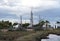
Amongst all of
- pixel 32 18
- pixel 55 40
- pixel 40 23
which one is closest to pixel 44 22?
pixel 40 23

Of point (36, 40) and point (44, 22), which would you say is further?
point (44, 22)

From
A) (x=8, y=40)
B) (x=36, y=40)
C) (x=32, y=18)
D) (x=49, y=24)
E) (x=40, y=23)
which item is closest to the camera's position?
(x=36, y=40)

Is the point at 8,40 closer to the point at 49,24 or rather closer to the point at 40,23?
the point at 40,23

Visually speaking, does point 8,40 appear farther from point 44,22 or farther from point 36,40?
point 44,22

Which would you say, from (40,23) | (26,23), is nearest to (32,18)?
(40,23)

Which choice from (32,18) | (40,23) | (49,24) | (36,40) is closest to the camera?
(36,40)

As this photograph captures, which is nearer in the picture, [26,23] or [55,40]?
[55,40]

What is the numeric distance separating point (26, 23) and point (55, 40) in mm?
73052

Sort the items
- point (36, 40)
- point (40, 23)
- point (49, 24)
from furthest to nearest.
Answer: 1. point (49, 24)
2. point (40, 23)
3. point (36, 40)

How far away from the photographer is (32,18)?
278 feet

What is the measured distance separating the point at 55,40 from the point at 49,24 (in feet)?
235

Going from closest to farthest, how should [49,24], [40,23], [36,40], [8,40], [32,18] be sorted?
[36,40] → [8,40] → [32,18] → [40,23] → [49,24]

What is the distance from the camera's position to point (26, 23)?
4134 inches

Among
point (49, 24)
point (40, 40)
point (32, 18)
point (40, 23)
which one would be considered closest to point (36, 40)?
point (40, 40)
